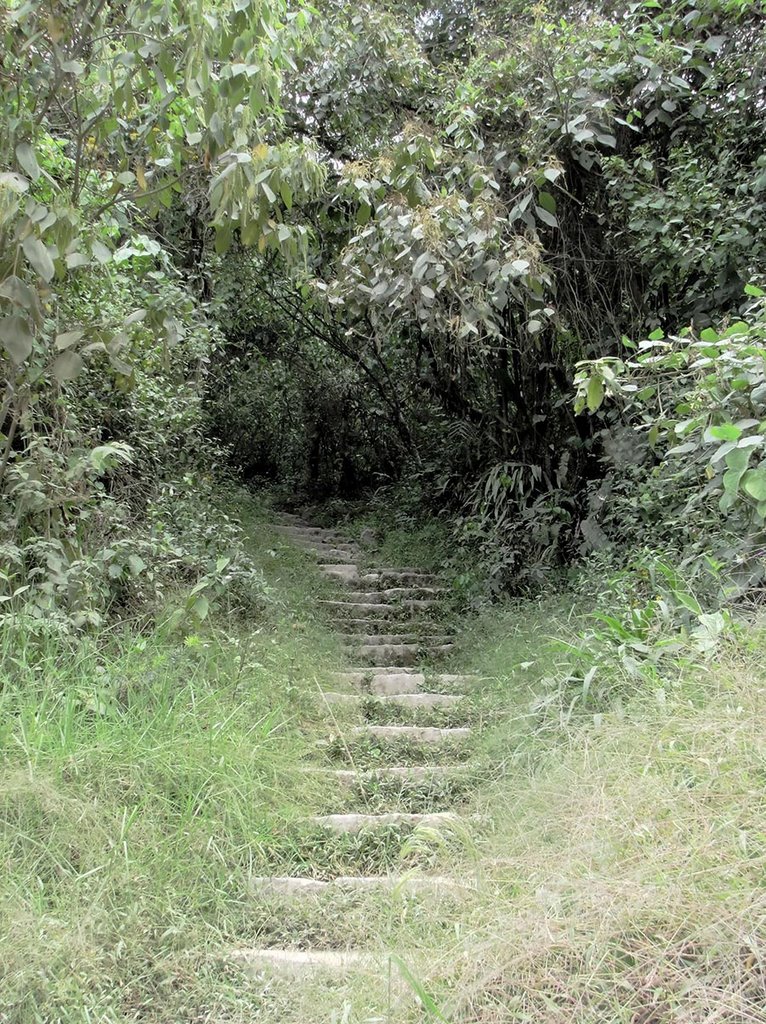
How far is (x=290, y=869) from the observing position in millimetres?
2516

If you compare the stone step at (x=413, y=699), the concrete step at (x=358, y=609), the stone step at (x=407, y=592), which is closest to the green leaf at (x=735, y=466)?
the stone step at (x=413, y=699)

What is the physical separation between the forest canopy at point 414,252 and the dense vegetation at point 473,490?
25 millimetres

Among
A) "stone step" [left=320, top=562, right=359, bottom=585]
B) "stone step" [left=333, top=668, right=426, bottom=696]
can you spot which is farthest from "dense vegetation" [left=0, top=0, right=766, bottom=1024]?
"stone step" [left=320, top=562, right=359, bottom=585]

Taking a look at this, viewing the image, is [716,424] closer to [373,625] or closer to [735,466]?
[735,466]

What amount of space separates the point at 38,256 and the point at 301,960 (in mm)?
2203

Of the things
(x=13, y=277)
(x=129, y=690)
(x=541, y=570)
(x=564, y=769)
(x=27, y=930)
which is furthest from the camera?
(x=541, y=570)

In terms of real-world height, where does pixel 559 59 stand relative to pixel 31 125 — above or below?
above

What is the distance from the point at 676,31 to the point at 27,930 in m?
5.49

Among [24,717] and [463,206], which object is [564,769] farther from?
[463,206]

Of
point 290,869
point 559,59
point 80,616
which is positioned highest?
point 559,59

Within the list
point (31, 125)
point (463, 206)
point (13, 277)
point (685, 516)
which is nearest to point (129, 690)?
point (13, 277)

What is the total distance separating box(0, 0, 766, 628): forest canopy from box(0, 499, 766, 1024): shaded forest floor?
57 cm

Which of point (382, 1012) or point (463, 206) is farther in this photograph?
point (463, 206)

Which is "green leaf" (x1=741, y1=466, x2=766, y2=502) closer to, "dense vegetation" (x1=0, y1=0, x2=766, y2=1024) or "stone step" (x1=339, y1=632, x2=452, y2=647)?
"dense vegetation" (x1=0, y1=0, x2=766, y2=1024)
